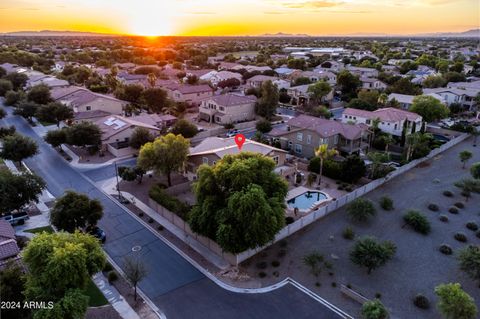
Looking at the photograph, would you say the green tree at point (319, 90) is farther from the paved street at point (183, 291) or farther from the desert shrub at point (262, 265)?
the desert shrub at point (262, 265)

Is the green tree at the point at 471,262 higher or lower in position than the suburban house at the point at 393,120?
lower

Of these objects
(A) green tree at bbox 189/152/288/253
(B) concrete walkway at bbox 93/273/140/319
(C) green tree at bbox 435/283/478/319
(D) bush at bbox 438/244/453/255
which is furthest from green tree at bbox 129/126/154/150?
(C) green tree at bbox 435/283/478/319

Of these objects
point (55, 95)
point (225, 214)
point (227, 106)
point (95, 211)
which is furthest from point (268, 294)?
point (55, 95)

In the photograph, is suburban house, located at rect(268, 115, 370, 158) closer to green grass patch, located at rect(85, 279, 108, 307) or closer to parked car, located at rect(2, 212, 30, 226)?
parked car, located at rect(2, 212, 30, 226)

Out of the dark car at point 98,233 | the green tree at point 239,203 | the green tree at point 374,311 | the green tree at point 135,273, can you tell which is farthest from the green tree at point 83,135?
the green tree at point 374,311

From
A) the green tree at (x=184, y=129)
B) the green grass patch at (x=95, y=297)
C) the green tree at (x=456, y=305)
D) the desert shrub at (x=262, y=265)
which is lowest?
the green grass patch at (x=95, y=297)

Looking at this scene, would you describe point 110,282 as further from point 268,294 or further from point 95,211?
point 268,294
